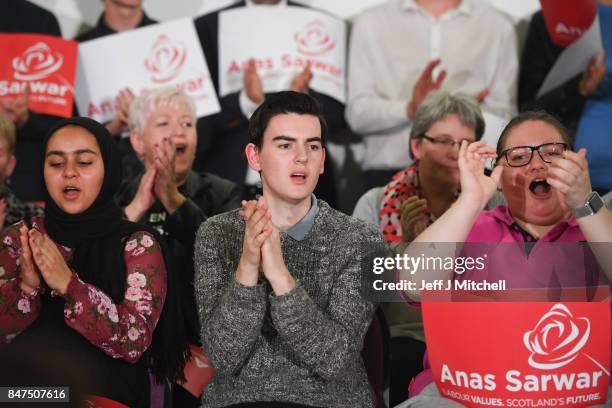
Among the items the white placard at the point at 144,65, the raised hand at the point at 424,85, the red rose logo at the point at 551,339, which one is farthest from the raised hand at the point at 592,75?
the red rose logo at the point at 551,339

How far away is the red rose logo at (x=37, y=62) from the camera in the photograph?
4.10 meters

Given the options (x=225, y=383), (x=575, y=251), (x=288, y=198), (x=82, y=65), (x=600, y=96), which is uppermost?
(x=82, y=65)

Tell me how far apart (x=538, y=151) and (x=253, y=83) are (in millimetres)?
1895

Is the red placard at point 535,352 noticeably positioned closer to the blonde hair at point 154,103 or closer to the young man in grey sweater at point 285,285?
the young man in grey sweater at point 285,285

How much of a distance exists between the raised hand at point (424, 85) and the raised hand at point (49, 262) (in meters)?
2.01

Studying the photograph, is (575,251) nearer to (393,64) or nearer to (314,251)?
(314,251)

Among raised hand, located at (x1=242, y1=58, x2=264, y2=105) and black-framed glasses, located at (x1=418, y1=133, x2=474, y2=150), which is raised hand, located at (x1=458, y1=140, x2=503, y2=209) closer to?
black-framed glasses, located at (x1=418, y1=133, x2=474, y2=150)

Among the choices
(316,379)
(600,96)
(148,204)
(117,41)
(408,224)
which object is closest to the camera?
(316,379)

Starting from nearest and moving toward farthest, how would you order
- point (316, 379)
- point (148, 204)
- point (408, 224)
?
1. point (316, 379)
2. point (408, 224)
3. point (148, 204)

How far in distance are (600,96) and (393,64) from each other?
960 millimetres

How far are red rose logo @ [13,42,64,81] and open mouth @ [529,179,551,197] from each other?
2514 mm

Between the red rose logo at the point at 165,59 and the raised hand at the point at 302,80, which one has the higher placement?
the red rose logo at the point at 165,59

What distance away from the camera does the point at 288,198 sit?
2.39 m

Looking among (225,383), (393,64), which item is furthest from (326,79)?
(225,383)
